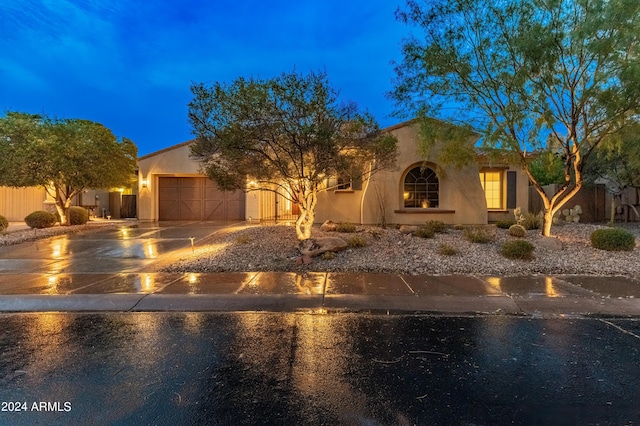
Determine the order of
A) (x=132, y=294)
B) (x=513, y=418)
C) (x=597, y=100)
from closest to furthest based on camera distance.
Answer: (x=513, y=418) → (x=132, y=294) → (x=597, y=100)

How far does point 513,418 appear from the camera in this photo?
3006mm

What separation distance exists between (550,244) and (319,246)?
20.4 feet

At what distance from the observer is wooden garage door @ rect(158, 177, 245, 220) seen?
70.7ft

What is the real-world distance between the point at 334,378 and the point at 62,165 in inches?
591

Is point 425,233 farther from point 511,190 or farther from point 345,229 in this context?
point 511,190

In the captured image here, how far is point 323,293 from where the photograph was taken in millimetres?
6746

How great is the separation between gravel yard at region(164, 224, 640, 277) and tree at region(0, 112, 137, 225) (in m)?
7.60

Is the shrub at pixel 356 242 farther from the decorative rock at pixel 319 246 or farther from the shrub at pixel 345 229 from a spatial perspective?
the shrub at pixel 345 229

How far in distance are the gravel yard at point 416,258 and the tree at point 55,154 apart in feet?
24.9

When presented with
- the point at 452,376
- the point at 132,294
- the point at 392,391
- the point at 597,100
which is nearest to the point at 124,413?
the point at 392,391

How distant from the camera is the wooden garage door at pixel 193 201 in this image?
21.5 meters

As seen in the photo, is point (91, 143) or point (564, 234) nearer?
point (564, 234)

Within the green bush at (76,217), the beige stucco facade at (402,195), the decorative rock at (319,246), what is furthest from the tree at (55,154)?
the beige stucco facade at (402,195)

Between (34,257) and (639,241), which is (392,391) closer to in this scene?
(34,257)
